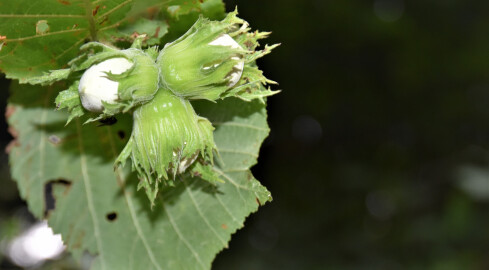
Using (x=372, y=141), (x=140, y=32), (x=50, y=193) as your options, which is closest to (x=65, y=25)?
(x=140, y=32)

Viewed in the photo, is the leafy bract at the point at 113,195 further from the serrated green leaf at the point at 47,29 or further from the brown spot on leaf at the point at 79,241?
the serrated green leaf at the point at 47,29

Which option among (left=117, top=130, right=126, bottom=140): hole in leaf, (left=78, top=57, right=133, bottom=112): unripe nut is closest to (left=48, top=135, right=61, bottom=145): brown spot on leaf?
(left=117, top=130, right=126, bottom=140): hole in leaf

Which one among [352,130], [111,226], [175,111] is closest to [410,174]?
[352,130]

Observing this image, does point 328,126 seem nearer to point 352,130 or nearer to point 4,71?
point 352,130

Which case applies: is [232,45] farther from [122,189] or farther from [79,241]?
[79,241]

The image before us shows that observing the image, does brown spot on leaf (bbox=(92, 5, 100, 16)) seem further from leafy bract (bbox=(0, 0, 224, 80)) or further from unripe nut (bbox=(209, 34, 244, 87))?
unripe nut (bbox=(209, 34, 244, 87))

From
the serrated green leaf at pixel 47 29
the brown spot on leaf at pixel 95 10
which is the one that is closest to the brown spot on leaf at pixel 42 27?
the serrated green leaf at pixel 47 29

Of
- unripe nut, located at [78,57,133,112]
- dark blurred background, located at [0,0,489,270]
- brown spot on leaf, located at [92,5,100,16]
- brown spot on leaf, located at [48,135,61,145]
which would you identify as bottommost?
dark blurred background, located at [0,0,489,270]
